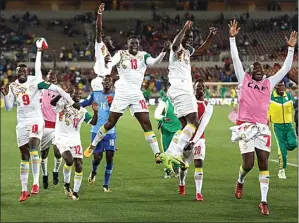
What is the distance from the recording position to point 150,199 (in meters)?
14.2

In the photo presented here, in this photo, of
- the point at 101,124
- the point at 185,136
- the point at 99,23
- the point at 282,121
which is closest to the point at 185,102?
the point at 185,136

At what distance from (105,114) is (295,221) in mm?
4547

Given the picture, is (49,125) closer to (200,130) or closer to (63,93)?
(63,93)

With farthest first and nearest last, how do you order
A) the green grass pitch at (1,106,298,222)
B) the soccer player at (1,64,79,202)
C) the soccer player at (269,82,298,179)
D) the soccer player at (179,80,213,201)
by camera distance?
the soccer player at (269,82,298,179)
the soccer player at (1,64,79,202)
the soccer player at (179,80,213,201)
the green grass pitch at (1,106,298,222)

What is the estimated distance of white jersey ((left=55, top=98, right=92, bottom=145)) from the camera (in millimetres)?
13602

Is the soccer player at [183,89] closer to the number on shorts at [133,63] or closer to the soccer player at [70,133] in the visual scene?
the number on shorts at [133,63]

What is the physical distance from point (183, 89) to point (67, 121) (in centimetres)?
248

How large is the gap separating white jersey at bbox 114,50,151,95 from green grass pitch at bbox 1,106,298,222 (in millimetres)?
2102

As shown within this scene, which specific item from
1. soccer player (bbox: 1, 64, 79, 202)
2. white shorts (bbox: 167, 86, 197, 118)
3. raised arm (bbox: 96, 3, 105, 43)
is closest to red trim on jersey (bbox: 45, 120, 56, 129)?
soccer player (bbox: 1, 64, 79, 202)

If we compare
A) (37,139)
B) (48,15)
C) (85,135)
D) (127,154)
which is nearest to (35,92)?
(37,139)

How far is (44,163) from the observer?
605 inches

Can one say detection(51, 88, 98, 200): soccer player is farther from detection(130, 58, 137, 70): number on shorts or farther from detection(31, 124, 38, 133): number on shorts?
detection(130, 58, 137, 70): number on shorts

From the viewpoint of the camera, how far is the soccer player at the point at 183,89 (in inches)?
480

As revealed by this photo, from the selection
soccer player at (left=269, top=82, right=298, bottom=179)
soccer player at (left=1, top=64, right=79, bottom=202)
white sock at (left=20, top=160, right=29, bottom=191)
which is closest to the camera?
soccer player at (left=1, top=64, right=79, bottom=202)
